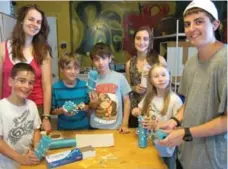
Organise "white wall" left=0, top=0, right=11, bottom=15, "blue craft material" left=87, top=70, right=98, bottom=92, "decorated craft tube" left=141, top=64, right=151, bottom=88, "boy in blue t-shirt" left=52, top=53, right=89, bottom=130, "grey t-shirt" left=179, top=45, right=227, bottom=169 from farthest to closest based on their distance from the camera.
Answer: "white wall" left=0, top=0, right=11, bottom=15 < "decorated craft tube" left=141, top=64, right=151, bottom=88 < "boy in blue t-shirt" left=52, top=53, right=89, bottom=130 < "blue craft material" left=87, top=70, right=98, bottom=92 < "grey t-shirt" left=179, top=45, right=227, bottom=169

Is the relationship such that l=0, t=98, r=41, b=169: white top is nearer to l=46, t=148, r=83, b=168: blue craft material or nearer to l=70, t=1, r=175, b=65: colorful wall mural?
l=46, t=148, r=83, b=168: blue craft material

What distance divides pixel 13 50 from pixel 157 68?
0.90 m

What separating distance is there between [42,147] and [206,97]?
0.74m

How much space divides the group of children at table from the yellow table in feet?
0.43

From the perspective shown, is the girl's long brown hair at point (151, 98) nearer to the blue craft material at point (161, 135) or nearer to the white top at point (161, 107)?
the white top at point (161, 107)

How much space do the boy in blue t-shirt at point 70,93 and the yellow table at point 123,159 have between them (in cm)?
37

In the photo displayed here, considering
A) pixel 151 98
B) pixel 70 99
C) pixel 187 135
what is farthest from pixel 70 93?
pixel 187 135

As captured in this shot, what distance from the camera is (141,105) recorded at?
158 centimetres

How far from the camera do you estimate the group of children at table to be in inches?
49.8

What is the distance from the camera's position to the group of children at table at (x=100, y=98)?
1.27m

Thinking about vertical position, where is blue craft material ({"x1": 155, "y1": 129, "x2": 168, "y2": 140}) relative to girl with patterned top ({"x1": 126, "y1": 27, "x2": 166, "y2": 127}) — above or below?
below

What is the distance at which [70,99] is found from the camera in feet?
5.23

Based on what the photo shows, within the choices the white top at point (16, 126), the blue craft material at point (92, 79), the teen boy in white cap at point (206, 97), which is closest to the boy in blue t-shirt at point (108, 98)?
the blue craft material at point (92, 79)

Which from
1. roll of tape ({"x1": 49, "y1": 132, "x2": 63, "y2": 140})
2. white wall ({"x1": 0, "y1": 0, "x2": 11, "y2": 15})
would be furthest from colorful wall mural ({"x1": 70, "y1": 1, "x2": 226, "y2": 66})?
roll of tape ({"x1": 49, "y1": 132, "x2": 63, "y2": 140})
